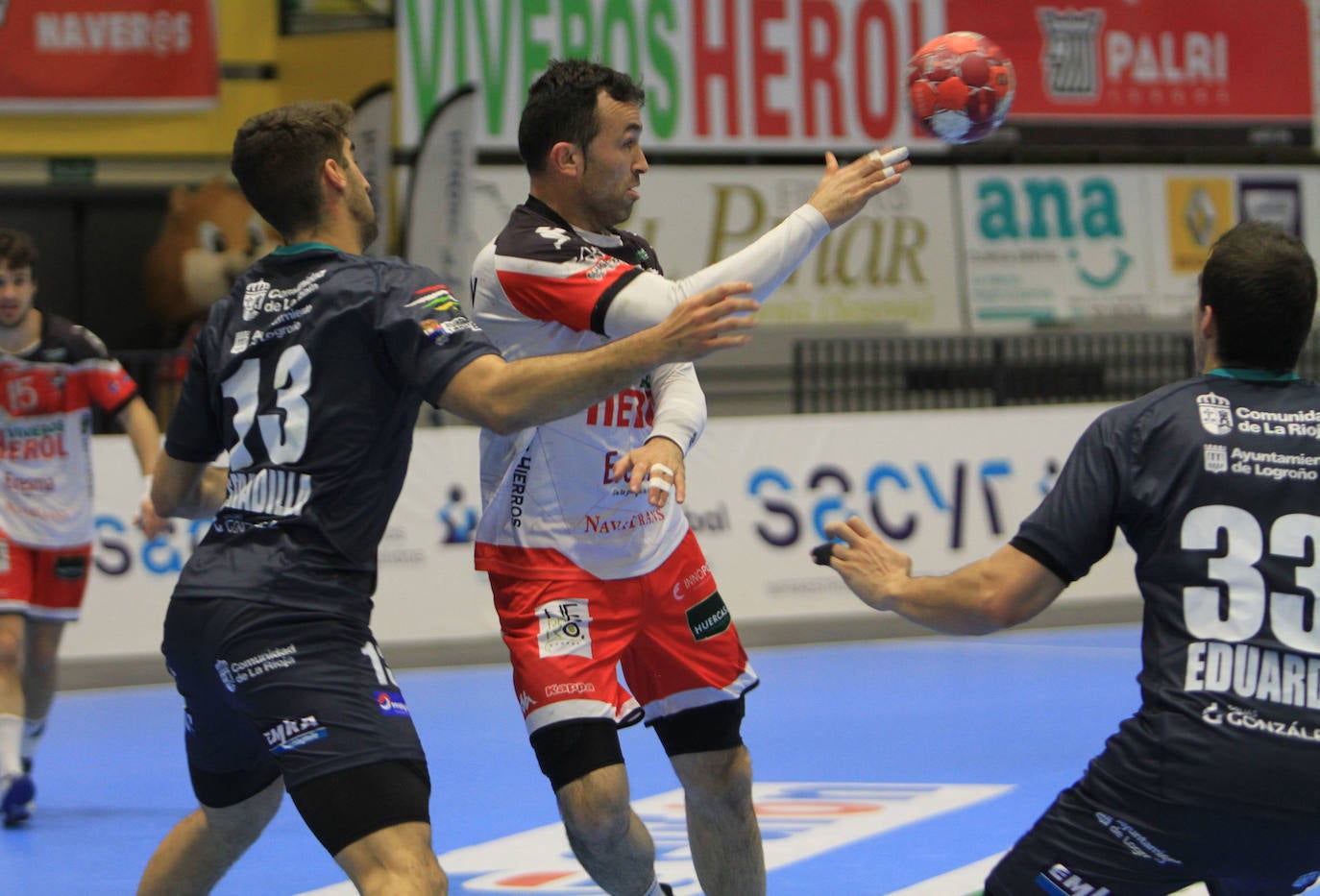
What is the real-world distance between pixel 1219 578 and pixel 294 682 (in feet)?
5.68

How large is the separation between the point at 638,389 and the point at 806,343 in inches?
452

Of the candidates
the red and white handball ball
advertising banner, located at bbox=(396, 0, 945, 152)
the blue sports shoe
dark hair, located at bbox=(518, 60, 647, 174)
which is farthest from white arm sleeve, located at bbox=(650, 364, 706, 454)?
advertising banner, located at bbox=(396, 0, 945, 152)

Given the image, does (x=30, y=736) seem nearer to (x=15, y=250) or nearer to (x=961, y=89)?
(x=15, y=250)

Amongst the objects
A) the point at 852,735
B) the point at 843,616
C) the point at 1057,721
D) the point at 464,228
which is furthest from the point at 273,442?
the point at 464,228

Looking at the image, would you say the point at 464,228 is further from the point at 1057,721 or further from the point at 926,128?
the point at 926,128

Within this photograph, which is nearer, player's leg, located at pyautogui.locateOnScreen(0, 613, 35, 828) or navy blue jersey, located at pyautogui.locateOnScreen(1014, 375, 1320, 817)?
navy blue jersey, located at pyautogui.locateOnScreen(1014, 375, 1320, 817)

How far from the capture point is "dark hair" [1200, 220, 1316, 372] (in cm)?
345

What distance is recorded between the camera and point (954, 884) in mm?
5902

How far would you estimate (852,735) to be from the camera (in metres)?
8.84

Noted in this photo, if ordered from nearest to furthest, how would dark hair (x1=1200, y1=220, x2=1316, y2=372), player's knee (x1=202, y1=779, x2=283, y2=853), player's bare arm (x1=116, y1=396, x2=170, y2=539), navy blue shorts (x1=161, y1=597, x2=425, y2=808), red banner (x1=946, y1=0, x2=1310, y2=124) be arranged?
1. dark hair (x1=1200, y1=220, x2=1316, y2=372)
2. navy blue shorts (x1=161, y1=597, x2=425, y2=808)
3. player's knee (x1=202, y1=779, x2=283, y2=853)
4. player's bare arm (x1=116, y1=396, x2=170, y2=539)
5. red banner (x1=946, y1=0, x2=1310, y2=124)

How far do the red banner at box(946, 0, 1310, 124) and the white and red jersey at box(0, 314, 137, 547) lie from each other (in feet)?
36.8

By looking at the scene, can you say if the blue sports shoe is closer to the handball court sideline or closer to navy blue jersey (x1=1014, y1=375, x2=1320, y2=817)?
the handball court sideline

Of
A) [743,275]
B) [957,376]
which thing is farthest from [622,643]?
[957,376]

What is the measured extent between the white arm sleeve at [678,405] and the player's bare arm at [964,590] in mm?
979
